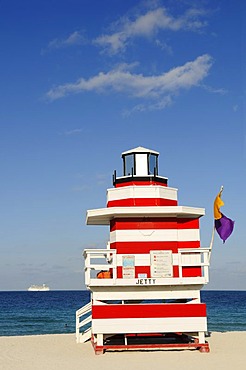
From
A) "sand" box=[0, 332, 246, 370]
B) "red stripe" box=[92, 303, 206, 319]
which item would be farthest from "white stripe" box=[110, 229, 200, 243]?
"sand" box=[0, 332, 246, 370]

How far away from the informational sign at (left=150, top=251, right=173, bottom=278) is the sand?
2.11 metres

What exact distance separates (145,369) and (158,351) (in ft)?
9.15

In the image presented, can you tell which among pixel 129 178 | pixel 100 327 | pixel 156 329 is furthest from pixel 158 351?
pixel 129 178

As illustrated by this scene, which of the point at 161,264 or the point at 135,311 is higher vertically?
the point at 161,264

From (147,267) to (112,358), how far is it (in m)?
2.83

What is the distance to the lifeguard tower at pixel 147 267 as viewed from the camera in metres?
16.1

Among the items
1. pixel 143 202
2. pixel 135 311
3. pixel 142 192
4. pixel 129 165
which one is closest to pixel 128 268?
pixel 135 311

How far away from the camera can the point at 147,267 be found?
16.9m

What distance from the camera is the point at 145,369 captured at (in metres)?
13.7

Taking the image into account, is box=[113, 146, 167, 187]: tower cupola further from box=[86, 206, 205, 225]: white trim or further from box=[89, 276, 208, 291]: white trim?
box=[89, 276, 208, 291]: white trim

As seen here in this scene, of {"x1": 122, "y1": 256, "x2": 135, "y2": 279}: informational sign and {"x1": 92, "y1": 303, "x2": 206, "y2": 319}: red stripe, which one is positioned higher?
{"x1": 122, "y1": 256, "x2": 135, "y2": 279}: informational sign

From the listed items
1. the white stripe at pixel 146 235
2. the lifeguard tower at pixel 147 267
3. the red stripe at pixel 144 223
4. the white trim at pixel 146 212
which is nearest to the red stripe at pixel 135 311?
the lifeguard tower at pixel 147 267

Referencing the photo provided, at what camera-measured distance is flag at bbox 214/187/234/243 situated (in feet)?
57.3

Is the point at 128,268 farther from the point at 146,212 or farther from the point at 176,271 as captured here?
the point at 146,212
